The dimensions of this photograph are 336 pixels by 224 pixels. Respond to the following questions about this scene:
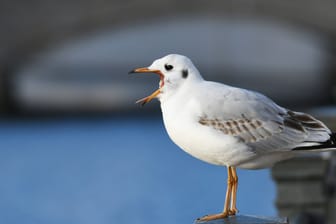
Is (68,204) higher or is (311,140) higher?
(311,140)

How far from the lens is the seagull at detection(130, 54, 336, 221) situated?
10.0 feet

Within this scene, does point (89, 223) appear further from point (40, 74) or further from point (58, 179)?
point (40, 74)

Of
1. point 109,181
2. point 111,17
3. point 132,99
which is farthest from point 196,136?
point 132,99

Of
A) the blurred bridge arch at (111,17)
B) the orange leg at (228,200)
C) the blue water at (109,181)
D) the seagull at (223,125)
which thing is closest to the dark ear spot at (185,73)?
the seagull at (223,125)

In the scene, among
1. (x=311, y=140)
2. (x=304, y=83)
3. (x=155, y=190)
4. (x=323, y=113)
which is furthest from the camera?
(x=304, y=83)

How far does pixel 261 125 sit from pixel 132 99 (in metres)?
16.4

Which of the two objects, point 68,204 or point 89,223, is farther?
point 68,204

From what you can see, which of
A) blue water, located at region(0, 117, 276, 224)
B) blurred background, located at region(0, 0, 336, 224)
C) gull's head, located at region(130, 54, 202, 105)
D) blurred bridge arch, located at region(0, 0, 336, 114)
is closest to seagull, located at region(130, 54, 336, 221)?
gull's head, located at region(130, 54, 202, 105)

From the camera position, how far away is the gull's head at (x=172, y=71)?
3.06 m

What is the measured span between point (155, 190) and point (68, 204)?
1.24m

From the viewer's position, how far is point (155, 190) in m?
10.3

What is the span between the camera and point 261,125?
313 cm

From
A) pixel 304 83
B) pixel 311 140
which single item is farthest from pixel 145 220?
pixel 304 83

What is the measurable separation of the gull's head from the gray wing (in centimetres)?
13
